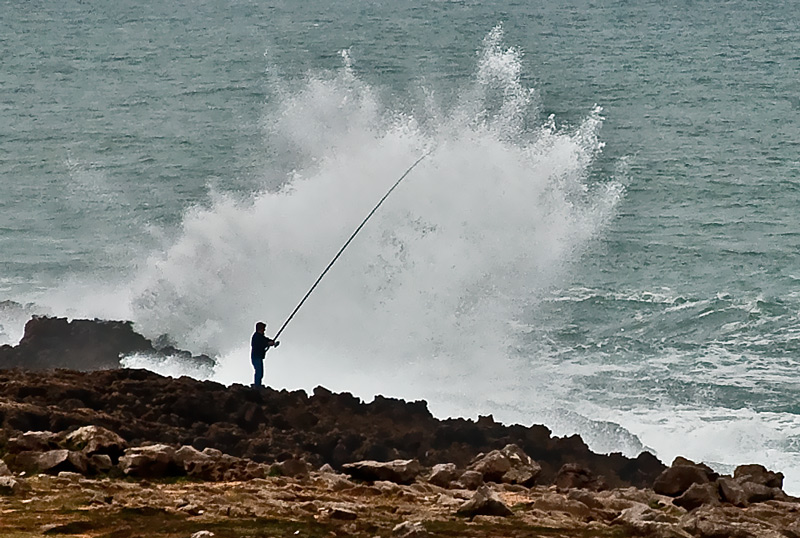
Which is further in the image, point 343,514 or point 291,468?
point 291,468

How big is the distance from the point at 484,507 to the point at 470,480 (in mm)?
1595

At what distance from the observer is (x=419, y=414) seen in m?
15.3

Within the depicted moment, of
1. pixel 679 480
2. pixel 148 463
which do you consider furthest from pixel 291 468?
pixel 679 480

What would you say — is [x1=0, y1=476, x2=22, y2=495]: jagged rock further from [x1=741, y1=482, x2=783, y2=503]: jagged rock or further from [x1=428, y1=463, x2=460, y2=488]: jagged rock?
[x1=741, y1=482, x2=783, y2=503]: jagged rock

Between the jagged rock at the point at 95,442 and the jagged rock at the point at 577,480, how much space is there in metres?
3.94

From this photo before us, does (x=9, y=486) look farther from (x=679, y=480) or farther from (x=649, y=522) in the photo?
(x=679, y=480)

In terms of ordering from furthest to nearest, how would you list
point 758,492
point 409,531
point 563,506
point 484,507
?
point 758,492, point 563,506, point 484,507, point 409,531

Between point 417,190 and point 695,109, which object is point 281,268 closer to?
point 417,190

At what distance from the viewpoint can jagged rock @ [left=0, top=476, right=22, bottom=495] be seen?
9617mm

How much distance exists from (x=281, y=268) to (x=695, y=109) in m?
25.1

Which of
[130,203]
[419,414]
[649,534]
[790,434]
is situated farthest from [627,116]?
[649,534]

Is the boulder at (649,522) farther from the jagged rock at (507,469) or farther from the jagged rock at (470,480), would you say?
the jagged rock at (507,469)

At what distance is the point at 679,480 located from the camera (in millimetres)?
11570

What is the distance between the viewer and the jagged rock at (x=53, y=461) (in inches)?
411
